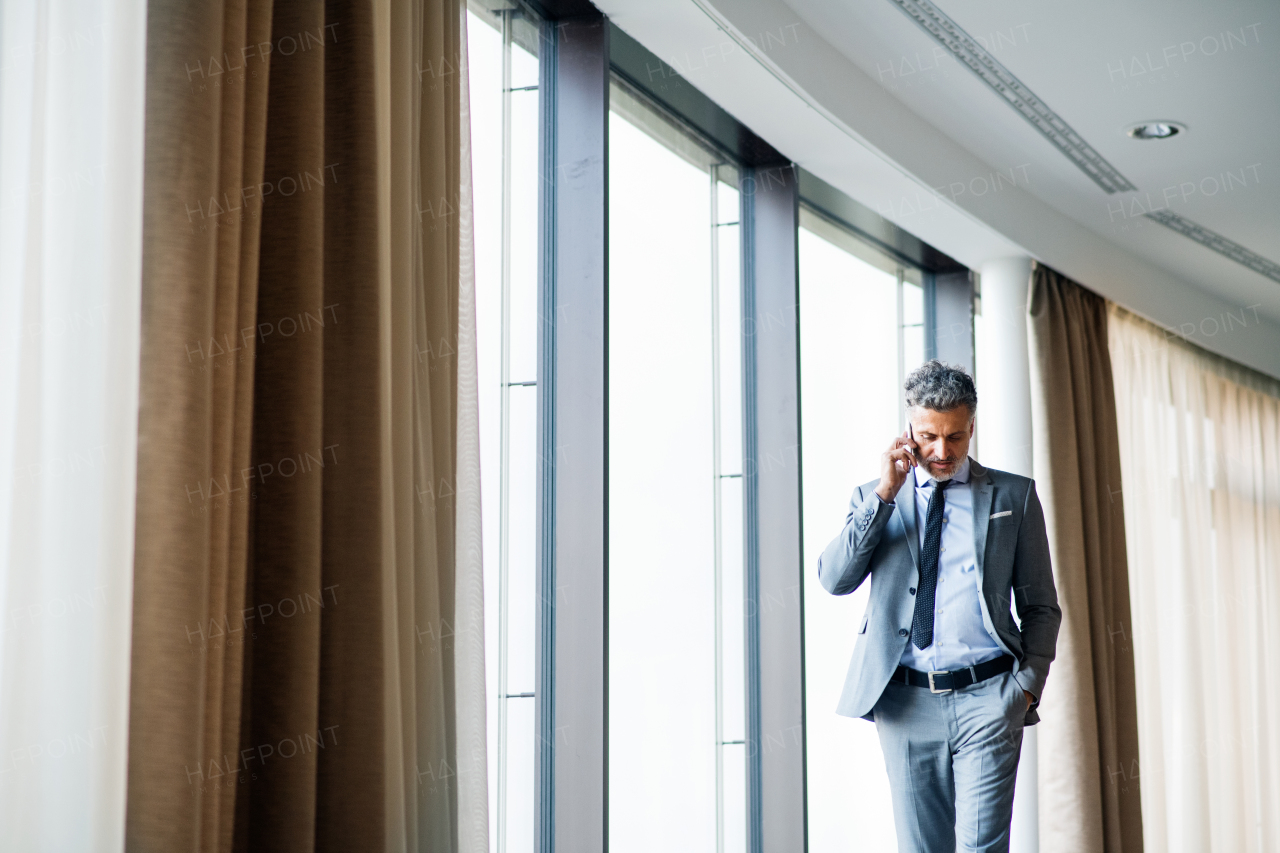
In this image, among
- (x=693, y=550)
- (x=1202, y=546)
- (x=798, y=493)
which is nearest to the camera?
(x=693, y=550)

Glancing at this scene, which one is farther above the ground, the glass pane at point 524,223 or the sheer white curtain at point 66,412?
the glass pane at point 524,223

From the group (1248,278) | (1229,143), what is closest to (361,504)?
(1229,143)

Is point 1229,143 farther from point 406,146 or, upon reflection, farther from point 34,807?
point 34,807

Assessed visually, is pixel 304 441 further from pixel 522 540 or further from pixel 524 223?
pixel 524 223

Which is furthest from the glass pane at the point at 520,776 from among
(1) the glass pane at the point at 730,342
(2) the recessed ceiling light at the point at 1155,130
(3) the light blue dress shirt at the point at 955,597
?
(2) the recessed ceiling light at the point at 1155,130

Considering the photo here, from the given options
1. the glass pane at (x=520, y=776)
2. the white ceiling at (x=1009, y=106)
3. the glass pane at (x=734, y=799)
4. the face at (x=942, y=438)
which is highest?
the white ceiling at (x=1009, y=106)

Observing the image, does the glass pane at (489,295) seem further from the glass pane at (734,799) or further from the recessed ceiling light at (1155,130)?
the recessed ceiling light at (1155,130)

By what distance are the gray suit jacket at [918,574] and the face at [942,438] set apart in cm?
10

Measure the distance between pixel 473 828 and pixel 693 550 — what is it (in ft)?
5.20

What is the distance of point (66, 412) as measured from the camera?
5.06 feet

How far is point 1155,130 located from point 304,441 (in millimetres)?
3848

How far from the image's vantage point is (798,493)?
13.0 ft

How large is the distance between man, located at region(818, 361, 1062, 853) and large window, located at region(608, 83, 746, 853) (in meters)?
0.65

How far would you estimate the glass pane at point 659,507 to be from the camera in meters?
3.32
